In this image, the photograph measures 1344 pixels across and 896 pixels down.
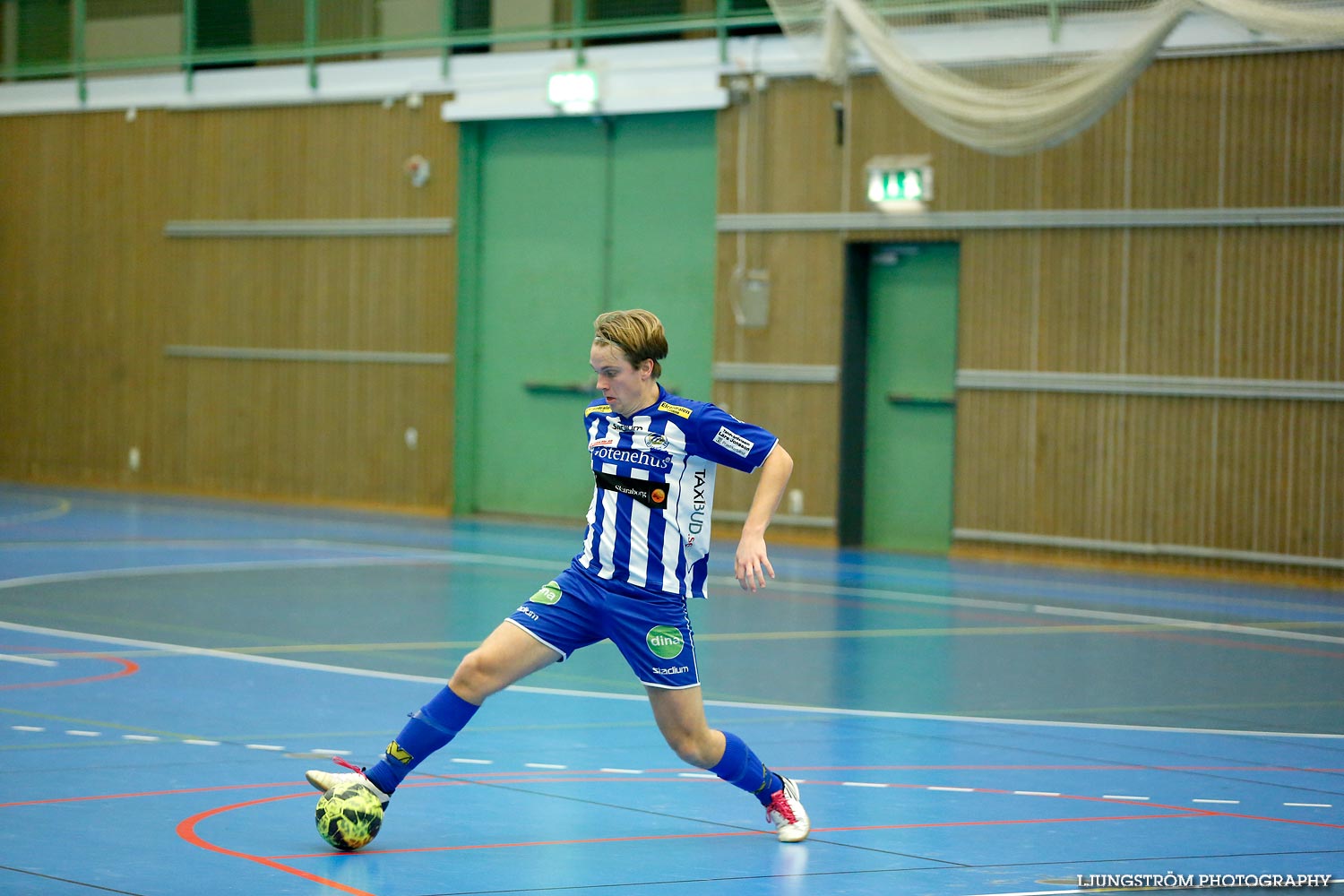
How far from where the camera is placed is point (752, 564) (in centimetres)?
574

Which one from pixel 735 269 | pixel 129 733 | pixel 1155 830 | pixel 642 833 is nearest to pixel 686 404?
pixel 642 833

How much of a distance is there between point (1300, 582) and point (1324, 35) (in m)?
5.56

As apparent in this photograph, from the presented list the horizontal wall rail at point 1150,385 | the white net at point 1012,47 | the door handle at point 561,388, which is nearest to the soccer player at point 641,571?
the white net at point 1012,47

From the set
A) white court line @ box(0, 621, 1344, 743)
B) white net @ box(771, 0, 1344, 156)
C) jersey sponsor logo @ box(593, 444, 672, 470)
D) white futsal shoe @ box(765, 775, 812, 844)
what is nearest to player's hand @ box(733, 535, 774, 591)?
jersey sponsor logo @ box(593, 444, 672, 470)

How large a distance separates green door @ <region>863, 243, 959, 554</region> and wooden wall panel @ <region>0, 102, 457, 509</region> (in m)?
6.04

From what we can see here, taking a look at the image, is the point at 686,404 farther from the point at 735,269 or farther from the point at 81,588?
the point at 735,269

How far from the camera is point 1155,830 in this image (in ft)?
20.6

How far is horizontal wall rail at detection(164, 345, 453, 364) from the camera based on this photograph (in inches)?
899

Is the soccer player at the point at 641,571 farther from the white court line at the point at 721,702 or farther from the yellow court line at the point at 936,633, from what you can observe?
the yellow court line at the point at 936,633

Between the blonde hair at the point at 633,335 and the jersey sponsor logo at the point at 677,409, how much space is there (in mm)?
141

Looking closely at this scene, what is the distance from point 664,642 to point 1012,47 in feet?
43.4

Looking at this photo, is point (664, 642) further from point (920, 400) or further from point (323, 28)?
point (323, 28)

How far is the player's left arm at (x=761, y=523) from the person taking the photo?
18.8 ft

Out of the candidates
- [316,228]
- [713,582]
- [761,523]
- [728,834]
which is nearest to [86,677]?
[728,834]
